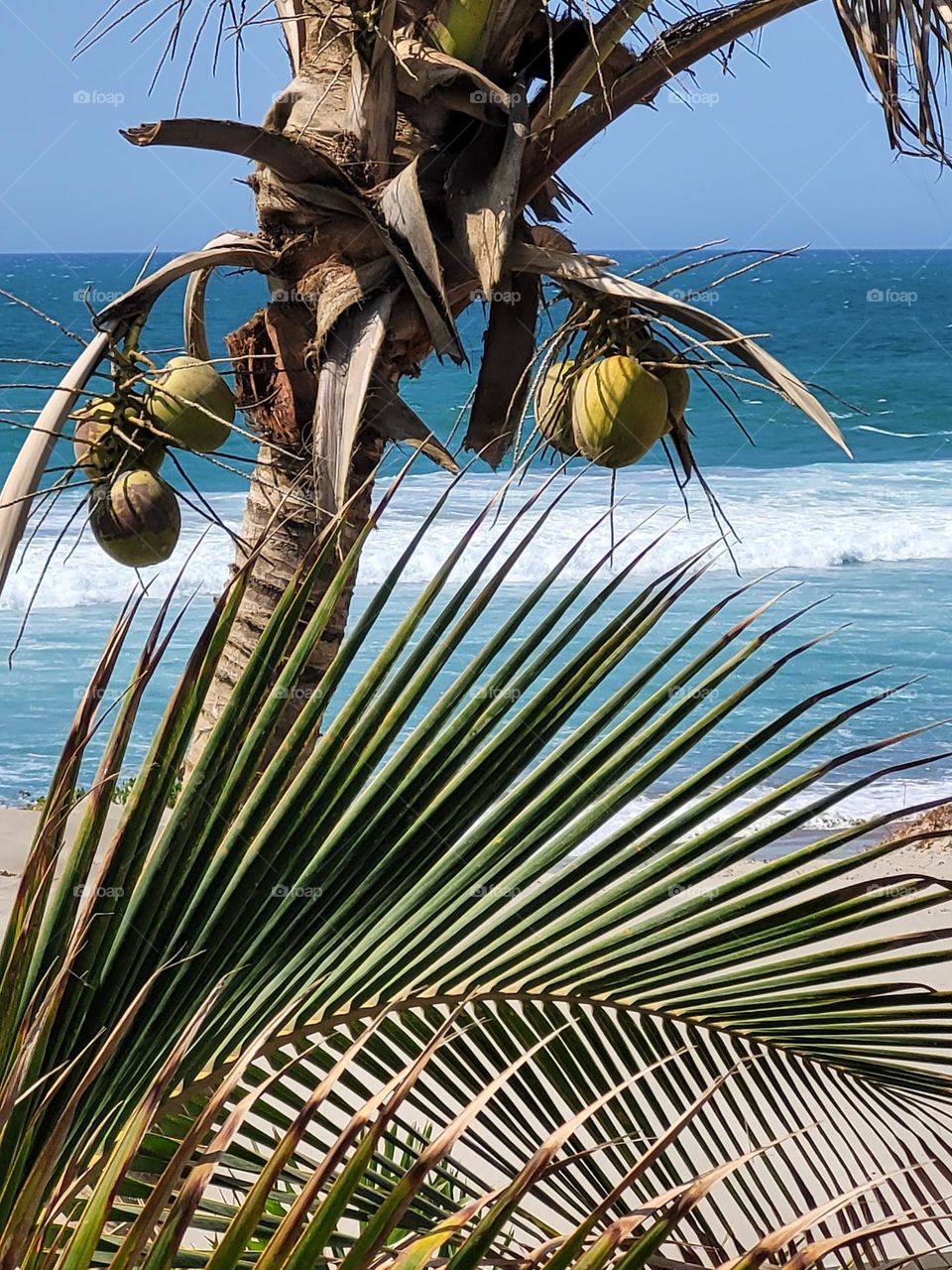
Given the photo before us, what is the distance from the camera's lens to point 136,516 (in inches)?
76.5

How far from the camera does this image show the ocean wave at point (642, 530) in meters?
14.8

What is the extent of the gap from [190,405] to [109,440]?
0.44 ft

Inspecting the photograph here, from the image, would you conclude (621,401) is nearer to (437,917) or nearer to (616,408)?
(616,408)

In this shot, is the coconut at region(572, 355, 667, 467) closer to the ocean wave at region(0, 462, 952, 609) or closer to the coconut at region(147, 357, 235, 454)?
the coconut at region(147, 357, 235, 454)

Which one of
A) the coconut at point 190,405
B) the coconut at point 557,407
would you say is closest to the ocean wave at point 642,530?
the coconut at point 557,407

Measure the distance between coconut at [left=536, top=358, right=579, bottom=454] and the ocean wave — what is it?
10.4 m

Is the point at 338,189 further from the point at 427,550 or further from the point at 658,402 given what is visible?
the point at 427,550

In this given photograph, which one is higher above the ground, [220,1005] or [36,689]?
[220,1005]

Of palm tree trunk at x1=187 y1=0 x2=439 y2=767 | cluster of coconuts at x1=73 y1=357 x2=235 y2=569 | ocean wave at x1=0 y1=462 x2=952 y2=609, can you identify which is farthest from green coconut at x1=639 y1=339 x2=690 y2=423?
ocean wave at x1=0 y1=462 x2=952 y2=609

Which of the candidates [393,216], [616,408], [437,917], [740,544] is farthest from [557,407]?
[740,544]

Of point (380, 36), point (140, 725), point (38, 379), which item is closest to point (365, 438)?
point (380, 36)

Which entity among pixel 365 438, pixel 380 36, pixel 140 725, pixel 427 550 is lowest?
pixel 140 725

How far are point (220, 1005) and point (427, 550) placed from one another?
15578mm

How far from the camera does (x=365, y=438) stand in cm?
216
